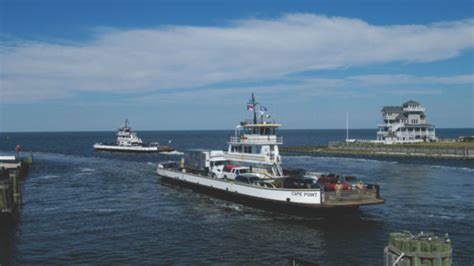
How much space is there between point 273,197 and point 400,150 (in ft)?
264

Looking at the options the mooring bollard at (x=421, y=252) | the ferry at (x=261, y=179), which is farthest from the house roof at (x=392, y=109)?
the mooring bollard at (x=421, y=252)

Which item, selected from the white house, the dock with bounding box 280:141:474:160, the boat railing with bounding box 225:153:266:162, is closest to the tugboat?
the dock with bounding box 280:141:474:160

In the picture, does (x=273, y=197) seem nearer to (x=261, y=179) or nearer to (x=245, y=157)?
(x=261, y=179)

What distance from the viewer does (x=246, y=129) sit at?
56312 millimetres

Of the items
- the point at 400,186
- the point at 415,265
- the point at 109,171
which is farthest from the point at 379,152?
the point at 415,265

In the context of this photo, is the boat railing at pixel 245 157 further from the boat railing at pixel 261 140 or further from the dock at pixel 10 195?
the dock at pixel 10 195

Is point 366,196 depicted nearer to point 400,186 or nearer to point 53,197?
point 400,186

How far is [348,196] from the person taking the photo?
38938mm

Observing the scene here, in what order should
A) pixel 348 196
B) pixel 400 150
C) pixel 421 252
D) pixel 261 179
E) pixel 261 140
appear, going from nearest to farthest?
pixel 421 252
pixel 348 196
pixel 261 179
pixel 261 140
pixel 400 150

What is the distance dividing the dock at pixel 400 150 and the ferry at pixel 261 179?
58.8 meters

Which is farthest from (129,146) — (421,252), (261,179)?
(421,252)

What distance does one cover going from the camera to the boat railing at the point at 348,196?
127 ft

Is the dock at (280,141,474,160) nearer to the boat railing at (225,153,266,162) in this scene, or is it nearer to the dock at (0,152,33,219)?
the boat railing at (225,153,266,162)

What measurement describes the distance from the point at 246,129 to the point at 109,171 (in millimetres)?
35804
